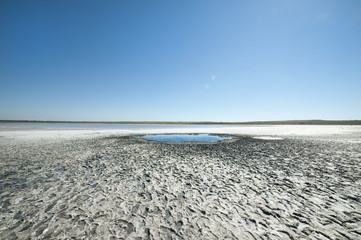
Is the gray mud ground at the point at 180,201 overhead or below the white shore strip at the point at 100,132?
below

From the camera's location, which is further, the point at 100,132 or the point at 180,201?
the point at 100,132

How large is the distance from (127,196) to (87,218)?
5.06 ft

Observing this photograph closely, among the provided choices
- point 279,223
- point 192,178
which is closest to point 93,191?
point 192,178

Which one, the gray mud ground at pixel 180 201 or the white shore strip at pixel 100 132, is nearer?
the gray mud ground at pixel 180 201

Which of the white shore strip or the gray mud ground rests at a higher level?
the white shore strip

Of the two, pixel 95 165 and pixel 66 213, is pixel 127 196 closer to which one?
pixel 66 213

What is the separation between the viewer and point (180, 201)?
556 centimetres

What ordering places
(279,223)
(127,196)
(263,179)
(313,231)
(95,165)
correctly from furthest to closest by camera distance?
1. (95,165)
2. (263,179)
3. (127,196)
4. (279,223)
5. (313,231)

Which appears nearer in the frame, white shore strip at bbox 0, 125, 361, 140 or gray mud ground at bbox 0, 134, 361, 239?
gray mud ground at bbox 0, 134, 361, 239

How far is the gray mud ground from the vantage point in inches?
160

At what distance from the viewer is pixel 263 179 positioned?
24.4ft

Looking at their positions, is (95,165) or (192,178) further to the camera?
(95,165)

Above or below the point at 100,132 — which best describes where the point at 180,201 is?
below

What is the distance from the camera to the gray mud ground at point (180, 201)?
4.05m
